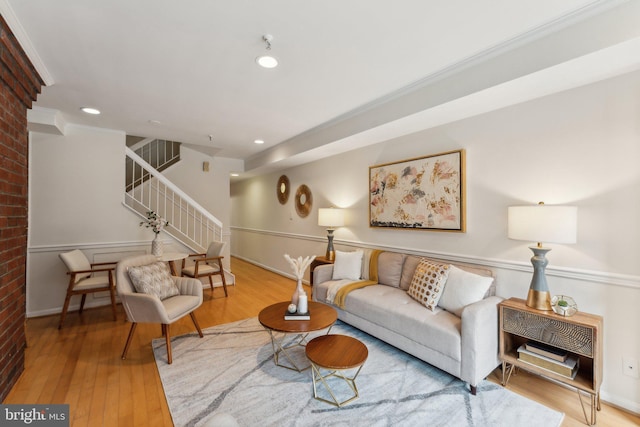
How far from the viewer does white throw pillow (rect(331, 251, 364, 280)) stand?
11.5 feet

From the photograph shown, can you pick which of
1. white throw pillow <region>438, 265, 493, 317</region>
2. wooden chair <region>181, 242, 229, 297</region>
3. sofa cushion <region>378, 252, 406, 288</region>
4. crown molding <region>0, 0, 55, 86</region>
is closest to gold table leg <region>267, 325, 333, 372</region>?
sofa cushion <region>378, 252, 406, 288</region>

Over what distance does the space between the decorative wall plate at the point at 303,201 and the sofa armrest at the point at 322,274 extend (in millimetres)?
1642

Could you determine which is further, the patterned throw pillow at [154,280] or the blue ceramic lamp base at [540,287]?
the patterned throw pillow at [154,280]

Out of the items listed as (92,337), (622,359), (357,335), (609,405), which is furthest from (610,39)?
(92,337)

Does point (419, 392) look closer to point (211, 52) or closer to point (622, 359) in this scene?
point (622, 359)

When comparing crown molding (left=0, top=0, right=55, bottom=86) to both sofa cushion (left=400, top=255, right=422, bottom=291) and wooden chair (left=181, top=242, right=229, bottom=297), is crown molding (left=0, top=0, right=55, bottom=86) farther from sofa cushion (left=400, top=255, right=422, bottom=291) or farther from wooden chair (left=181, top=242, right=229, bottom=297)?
sofa cushion (left=400, top=255, right=422, bottom=291)

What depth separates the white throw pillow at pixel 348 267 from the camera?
3510mm

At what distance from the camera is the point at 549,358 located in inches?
77.5

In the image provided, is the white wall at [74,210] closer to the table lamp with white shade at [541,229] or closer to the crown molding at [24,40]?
the crown molding at [24,40]

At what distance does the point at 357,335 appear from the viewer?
302 cm

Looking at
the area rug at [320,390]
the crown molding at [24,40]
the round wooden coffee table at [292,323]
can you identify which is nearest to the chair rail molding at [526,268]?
the area rug at [320,390]

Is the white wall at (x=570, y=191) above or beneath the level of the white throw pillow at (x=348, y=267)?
above

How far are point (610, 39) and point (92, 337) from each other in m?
4.80

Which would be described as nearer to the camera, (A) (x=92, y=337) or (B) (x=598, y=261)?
(B) (x=598, y=261)
